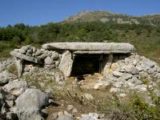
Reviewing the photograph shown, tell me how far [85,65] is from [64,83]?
1976 millimetres

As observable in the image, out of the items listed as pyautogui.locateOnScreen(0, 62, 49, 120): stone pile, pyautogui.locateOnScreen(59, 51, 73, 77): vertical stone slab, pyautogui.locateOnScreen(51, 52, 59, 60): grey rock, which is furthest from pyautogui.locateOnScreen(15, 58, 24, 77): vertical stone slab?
pyautogui.locateOnScreen(0, 62, 49, 120): stone pile

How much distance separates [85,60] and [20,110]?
5698mm

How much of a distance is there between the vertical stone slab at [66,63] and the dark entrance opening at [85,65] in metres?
0.72

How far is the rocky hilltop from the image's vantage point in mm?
7770

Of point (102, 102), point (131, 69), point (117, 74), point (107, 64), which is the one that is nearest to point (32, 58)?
point (107, 64)

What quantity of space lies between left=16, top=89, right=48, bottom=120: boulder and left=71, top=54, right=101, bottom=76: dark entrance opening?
4336 mm

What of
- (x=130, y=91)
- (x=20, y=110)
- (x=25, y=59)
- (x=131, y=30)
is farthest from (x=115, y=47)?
(x=131, y=30)

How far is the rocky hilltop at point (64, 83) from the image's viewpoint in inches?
306

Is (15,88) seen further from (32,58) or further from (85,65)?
(85,65)

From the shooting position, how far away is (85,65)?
1277 cm

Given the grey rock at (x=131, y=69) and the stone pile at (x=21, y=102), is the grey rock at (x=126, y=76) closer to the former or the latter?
the grey rock at (x=131, y=69)

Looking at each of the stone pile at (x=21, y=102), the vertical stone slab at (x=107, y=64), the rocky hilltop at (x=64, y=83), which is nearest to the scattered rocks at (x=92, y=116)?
the rocky hilltop at (x=64, y=83)

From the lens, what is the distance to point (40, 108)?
25.4ft

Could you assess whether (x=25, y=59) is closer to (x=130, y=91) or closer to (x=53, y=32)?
(x=130, y=91)
